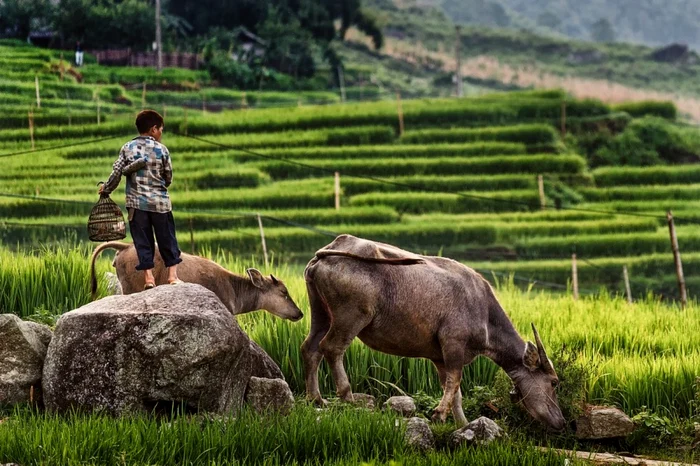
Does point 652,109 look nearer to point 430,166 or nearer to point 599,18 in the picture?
point 430,166

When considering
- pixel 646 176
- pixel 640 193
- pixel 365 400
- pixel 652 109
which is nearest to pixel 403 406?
pixel 365 400

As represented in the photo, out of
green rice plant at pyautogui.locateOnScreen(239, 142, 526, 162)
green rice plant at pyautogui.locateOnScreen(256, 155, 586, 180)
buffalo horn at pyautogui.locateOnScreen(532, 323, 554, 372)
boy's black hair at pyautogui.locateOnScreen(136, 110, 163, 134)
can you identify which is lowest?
green rice plant at pyautogui.locateOnScreen(256, 155, 586, 180)

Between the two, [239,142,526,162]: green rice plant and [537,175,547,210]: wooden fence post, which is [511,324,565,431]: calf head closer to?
[537,175,547,210]: wooden fence post

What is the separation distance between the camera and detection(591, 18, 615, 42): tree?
5800 cm

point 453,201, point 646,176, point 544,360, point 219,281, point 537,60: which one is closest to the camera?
point 544,360

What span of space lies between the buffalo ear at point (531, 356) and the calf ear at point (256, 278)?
2.36 meters

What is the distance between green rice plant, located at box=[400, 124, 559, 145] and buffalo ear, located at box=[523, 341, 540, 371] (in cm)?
2253

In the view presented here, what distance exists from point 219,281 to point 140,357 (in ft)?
6.40

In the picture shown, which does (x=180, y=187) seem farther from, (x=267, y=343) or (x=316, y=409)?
(x=316, y=409)

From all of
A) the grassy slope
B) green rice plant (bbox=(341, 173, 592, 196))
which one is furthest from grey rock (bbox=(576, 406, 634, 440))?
the grassy slope

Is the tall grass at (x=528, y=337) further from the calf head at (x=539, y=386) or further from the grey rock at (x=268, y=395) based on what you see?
the grey rock at (x=268, y=395)

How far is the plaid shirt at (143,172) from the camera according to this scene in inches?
299

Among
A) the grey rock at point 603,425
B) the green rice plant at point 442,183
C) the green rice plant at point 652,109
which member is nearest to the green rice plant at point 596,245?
the green rice plant at point 442,183

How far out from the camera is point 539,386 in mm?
7863
